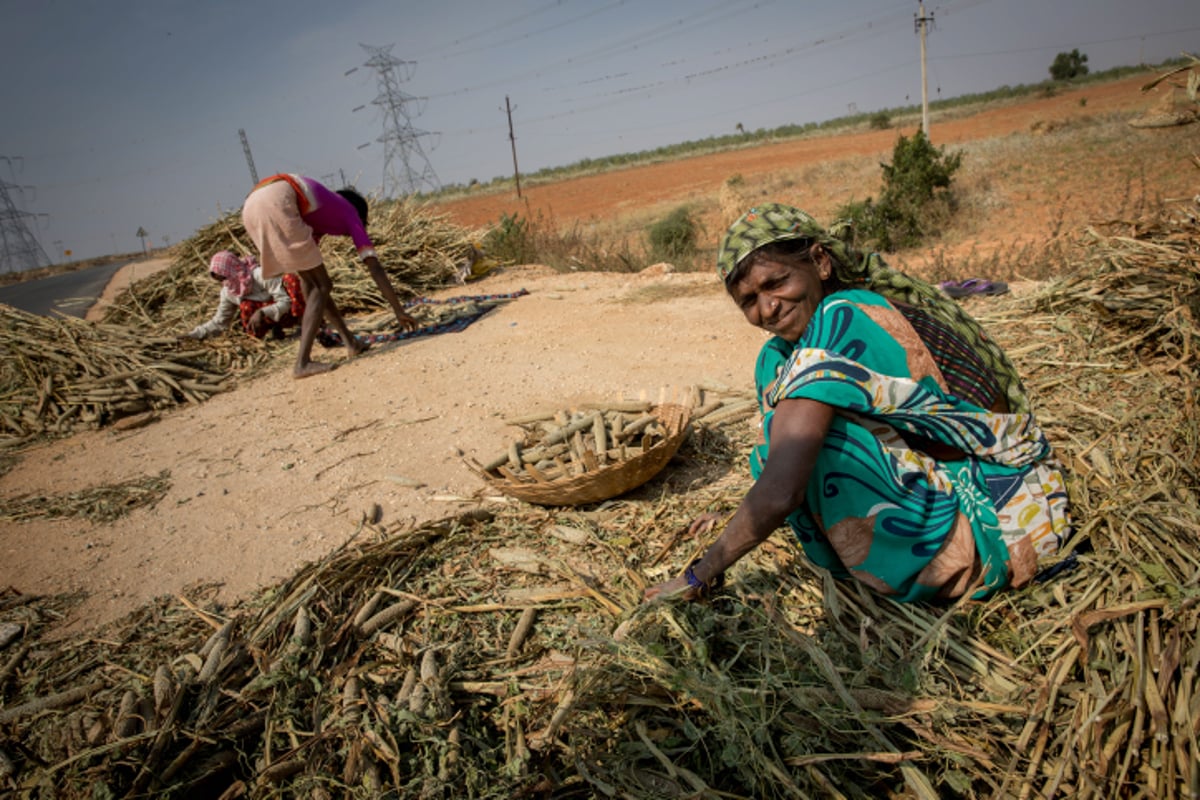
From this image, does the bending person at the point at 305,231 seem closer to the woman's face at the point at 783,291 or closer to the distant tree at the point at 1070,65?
the woman's face at the point at 783,291

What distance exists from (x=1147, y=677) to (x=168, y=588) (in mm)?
3136

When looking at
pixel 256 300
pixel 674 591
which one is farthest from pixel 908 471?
pixel 256 300

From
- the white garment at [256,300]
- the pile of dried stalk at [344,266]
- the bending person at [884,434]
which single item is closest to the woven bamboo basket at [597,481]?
the bending person at [884,434]

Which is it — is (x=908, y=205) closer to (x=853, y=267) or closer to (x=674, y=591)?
(x=853, y=267)

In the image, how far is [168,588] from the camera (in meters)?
2.49

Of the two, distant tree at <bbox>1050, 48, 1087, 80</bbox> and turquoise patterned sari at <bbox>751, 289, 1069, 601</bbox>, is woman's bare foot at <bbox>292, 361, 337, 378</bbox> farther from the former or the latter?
distant tree at <bbox>1050, 48, 1087, 80</bbox>

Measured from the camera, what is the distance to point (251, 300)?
19.1 ft

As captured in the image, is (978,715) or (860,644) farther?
(860,644)

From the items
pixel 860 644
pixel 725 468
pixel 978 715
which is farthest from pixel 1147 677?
pixel 725 468

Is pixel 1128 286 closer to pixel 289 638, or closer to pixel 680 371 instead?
pixel 680 371

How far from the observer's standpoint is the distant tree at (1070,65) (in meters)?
48.5

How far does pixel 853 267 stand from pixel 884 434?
16.6 inches

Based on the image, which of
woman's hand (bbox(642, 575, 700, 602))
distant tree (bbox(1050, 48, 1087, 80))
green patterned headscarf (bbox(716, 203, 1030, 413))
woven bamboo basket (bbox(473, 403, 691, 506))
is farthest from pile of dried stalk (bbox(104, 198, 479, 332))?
distant tree (bbox(1050, 48, 1087, 80))

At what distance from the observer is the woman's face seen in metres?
1.47
